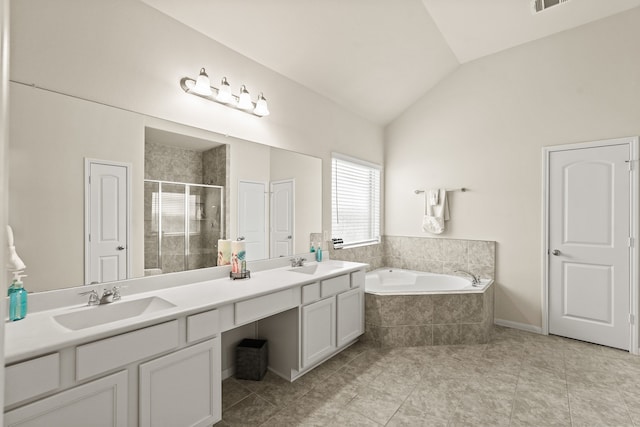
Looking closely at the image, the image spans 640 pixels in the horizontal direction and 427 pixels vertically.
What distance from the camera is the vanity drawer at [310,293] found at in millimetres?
2301

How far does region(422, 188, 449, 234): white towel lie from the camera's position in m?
3.87

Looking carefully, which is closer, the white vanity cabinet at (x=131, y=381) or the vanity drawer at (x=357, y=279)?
the white vanity cabinet at (x=131, y=381)

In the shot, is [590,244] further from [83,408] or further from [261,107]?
[83,408]

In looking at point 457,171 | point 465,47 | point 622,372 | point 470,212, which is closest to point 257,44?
point 465,47

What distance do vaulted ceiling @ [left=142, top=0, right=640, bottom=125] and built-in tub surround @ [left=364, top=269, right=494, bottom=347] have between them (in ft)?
7.37

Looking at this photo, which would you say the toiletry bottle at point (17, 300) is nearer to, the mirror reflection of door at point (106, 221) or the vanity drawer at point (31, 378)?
the mirror reflection of door at point (106, 221)

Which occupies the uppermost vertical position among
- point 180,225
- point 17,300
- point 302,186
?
point 302,186

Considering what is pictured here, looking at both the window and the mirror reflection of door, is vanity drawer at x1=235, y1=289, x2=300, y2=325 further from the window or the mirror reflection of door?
the window

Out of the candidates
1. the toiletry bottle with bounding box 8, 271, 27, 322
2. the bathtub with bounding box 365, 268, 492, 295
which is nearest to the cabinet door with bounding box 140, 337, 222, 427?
the toiletry bottle with bounding box 8, 271, 27, 322

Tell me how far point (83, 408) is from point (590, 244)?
4.06 meters

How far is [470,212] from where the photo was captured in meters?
3.76

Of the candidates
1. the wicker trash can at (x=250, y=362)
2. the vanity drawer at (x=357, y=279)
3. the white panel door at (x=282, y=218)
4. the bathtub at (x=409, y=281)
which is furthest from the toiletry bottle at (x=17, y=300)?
the bathtub at (x=409, y=281)

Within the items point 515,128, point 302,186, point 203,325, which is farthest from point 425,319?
point 515,128

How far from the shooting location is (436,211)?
3.91m
